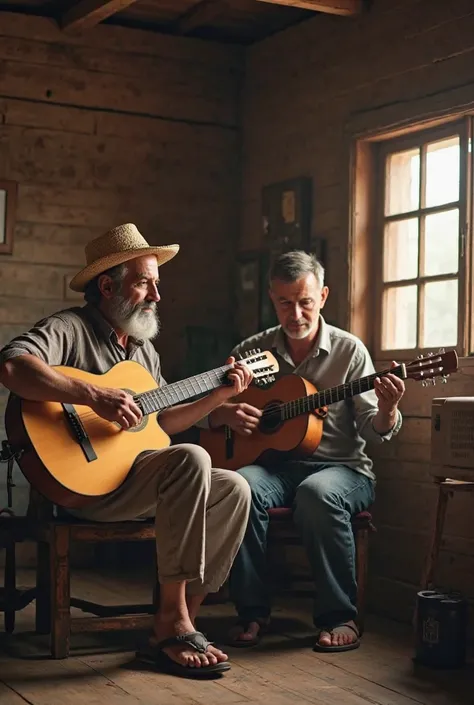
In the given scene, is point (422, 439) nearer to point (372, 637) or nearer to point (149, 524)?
point (372, 637)

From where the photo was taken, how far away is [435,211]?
14.8ft

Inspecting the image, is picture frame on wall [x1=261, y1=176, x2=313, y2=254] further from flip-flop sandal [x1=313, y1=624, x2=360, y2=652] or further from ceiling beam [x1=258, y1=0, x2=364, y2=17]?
flip-flop sandal [x1=313, y1=624, x2=360, y2=652]

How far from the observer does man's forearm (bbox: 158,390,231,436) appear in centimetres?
386

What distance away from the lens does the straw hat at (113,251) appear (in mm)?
3875

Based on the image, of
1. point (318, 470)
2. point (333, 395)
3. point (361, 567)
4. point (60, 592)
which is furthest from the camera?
point (318, 470)

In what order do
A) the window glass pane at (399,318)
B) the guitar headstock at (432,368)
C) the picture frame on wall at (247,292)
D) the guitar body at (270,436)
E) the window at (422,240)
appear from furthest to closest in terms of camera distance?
the picture frame on wall at (247,292), the window glass pane at (399,318), the window at (422,240), the guitar body at (270,436), the guitar headstock at (432,368)

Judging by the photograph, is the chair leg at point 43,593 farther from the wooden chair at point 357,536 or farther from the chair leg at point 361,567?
the chair leg at point 361,567

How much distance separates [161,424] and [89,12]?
2063 millimetres

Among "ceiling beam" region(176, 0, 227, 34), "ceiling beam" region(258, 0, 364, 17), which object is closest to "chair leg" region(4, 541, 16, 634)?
"ceiling beam" region(258, 0, 364, 17)

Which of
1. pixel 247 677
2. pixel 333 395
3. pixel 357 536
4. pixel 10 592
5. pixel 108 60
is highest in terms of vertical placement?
pixel 108 60

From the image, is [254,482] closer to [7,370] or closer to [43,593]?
[43,593]

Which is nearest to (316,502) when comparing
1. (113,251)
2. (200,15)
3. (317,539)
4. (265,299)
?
(317,539)

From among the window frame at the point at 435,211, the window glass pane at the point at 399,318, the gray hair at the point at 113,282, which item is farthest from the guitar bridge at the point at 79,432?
the window glass pane at the point at 399,318

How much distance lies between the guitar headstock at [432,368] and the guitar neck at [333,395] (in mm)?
41
